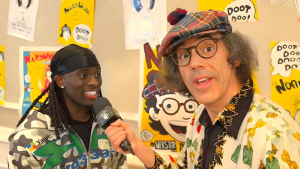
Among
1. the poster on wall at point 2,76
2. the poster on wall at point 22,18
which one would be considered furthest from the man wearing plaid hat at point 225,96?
the poster on wall at point 2,76

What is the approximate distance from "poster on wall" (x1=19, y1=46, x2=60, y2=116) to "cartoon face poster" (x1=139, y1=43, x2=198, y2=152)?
59cm

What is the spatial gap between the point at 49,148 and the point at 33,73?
2.36 ft

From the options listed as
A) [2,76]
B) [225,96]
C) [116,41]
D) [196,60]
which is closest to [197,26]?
[196,60]

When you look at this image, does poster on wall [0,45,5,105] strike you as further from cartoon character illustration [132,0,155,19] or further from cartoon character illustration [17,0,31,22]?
cartoon character illustration [132,0,155,19]

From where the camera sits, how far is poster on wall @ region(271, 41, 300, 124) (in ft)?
2.96

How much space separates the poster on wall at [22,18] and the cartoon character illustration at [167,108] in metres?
0.80

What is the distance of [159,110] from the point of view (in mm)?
1136

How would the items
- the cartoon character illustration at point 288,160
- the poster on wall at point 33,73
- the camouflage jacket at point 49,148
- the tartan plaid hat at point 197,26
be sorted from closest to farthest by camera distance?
the cartoon character illustration at point 288,160 → the tartan plaid hat at point 197,26 → the camouflage jacket at point 49,148 → the poster on wall at point 33,73

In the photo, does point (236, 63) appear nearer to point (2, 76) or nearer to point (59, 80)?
point (59, 80)

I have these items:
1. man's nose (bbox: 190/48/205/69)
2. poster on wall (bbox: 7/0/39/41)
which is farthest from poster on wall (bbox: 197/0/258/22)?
poster on wall (bbox: 7/0/39/41)

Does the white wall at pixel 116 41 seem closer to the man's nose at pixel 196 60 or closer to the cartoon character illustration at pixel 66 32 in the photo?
the cartoon character illustration at pixel 66 32

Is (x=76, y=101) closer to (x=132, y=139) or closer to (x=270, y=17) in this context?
(x=132, y=139)

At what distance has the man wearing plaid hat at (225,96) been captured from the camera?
2.02 ft

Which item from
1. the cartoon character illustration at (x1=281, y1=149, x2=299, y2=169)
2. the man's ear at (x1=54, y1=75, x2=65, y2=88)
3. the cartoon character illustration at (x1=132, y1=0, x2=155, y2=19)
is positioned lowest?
the cartoon character illustration at (x1=281, y1=149, x2=299, y2=169)
